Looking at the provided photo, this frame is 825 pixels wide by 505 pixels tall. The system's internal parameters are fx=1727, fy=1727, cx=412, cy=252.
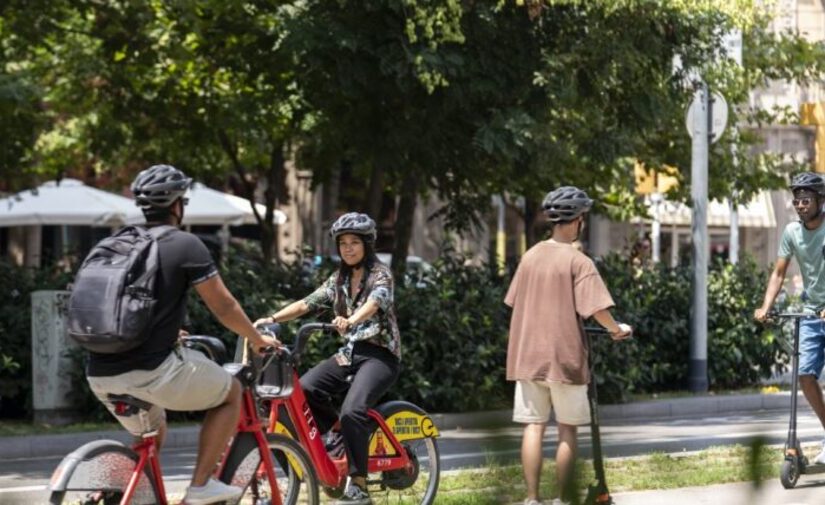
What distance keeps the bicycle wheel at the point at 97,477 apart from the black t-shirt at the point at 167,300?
27 cm

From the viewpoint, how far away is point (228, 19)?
18656mm

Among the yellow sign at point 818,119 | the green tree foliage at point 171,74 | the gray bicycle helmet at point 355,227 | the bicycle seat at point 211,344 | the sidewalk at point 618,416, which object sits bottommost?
the sidewalk at point 618,416

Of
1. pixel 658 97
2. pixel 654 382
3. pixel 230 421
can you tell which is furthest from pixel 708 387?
pixel 230 421

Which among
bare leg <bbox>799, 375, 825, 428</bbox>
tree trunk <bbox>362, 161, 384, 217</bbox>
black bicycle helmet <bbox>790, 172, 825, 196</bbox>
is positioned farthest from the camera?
tree trunk <bbox>362, 161, 384, 217</bbox>

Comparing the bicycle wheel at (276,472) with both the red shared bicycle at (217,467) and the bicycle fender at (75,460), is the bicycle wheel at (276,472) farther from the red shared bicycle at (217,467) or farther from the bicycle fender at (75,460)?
the bicycle fender at (75,460)

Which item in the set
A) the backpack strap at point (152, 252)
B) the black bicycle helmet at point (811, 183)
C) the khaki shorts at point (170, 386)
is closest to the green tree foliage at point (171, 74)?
the black bicycle helmet at point (811, 183)

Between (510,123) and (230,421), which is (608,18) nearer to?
(510,123)

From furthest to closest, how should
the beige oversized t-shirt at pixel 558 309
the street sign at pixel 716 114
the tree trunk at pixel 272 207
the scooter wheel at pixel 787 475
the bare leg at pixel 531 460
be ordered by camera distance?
the tree trunk at pixel 272 207, the street sign at pixel 716 114, the beige oversized t-shirt at pixel 558 309, the scooter wheel at pixel 787 475, the bare leg at pixel 531 460

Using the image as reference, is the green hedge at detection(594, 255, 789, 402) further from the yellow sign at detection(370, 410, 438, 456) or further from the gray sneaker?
the gray sneaker

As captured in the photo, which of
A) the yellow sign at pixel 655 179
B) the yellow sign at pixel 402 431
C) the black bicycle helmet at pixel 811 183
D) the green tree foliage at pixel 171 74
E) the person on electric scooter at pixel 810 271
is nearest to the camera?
the yellow sign at pixel 402 431

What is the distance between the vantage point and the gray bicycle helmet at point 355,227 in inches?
320

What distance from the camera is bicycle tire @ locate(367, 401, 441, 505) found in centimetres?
840

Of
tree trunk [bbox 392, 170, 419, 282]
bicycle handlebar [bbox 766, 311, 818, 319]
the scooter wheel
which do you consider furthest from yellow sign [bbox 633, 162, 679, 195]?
the scooter wheel

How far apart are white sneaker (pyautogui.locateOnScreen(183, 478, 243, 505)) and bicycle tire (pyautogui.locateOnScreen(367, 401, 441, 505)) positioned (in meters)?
2.13
